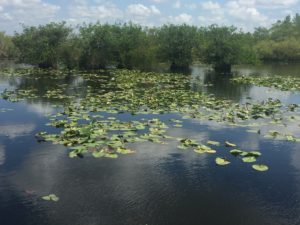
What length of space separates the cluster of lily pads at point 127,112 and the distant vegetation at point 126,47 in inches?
798

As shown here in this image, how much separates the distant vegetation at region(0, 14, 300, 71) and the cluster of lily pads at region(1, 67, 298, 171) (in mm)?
20263

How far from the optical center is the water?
8578mm

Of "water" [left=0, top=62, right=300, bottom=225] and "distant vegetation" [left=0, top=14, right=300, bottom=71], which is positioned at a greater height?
"distant vegetation" [left=0, top=14, right=300, bottom=71]

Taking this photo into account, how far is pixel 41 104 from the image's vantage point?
21953mm

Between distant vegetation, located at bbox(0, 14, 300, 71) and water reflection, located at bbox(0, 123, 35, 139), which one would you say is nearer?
water reflection, located at bbox(0, 123, 35, 139)

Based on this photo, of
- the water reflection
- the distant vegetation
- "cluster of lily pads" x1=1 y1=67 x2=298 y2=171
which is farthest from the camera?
the distant vegetation

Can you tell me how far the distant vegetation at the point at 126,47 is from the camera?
161ft

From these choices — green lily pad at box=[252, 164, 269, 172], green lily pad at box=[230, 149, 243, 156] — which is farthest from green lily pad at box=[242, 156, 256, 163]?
green lily pad at box=[230, 149, 243, 156]

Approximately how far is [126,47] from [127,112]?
32102 millimetres

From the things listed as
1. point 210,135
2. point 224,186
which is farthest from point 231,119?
point 224,186

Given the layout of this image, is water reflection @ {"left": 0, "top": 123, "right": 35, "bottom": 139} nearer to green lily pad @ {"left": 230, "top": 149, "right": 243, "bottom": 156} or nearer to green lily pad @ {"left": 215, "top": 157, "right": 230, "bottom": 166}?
green lily pad @ {"left": 215, "top": 157, "right": 230, "bottom": 166}

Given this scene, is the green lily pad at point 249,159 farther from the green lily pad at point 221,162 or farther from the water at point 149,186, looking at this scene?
the green lily pad at point 221,162

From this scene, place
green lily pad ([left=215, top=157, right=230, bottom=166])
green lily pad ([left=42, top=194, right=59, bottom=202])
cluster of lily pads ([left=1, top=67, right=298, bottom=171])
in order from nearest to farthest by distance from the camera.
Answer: green lily pad ([left=42, top=194, right=59, bottom=202]), green lily pad ([left=215, top=157, right=230, bottom=166]), cluster of lily pads ([left=1, top=67, right=298, bottom=171])

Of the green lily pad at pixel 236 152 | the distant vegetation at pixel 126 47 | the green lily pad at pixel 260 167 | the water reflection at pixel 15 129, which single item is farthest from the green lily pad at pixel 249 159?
the distant vegetation at pixel 126 47
